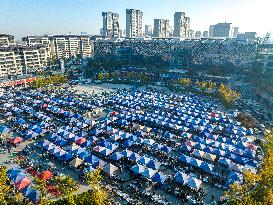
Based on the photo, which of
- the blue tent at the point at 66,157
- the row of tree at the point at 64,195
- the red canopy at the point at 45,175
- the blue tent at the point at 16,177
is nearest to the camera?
the row of tree at the point at 64,195

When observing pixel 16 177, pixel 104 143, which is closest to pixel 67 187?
pixel 16 177

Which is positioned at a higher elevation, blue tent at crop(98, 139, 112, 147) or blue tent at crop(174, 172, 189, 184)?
blue tent at crop(98, 139, 112, 147)

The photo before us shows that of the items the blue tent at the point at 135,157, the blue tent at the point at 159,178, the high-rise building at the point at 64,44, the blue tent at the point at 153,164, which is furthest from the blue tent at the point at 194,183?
the high-rise building at the point at 64,44

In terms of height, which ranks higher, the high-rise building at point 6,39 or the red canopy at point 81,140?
the high-rise building at point 6,39

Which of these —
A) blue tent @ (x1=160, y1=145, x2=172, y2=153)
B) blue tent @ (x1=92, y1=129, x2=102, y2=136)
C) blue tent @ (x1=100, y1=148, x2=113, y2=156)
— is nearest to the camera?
blue tent @ (x1=100, y1=148, x2=113, y2=156)

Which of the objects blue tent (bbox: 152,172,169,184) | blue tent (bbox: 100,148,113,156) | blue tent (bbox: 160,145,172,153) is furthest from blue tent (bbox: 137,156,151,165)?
blue tent (bbox: 100,148,113,156)

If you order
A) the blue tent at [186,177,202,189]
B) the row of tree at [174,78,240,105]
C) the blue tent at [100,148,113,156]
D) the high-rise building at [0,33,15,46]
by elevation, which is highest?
the high-rise building at [0,33,15,46]

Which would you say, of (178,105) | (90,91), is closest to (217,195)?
(178,105)

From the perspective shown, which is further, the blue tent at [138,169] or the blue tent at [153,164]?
the blue tent at [153,164]

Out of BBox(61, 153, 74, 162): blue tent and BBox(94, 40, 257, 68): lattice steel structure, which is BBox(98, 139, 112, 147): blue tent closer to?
BBox(61, 153, 74, 162): blue tent

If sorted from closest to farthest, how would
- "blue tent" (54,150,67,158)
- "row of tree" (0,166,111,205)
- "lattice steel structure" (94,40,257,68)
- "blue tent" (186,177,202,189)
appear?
"row of tree" (0,166,111,205), "blue tent" (186,177,202,189), "blue tent" (54,150,67,158), "lattice steel structure" (94,40,257,68)

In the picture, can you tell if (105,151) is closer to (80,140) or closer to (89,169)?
(89,169)

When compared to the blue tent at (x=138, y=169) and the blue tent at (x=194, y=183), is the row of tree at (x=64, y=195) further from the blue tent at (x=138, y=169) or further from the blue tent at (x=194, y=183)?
the blue tent at (x=194, y=183)
